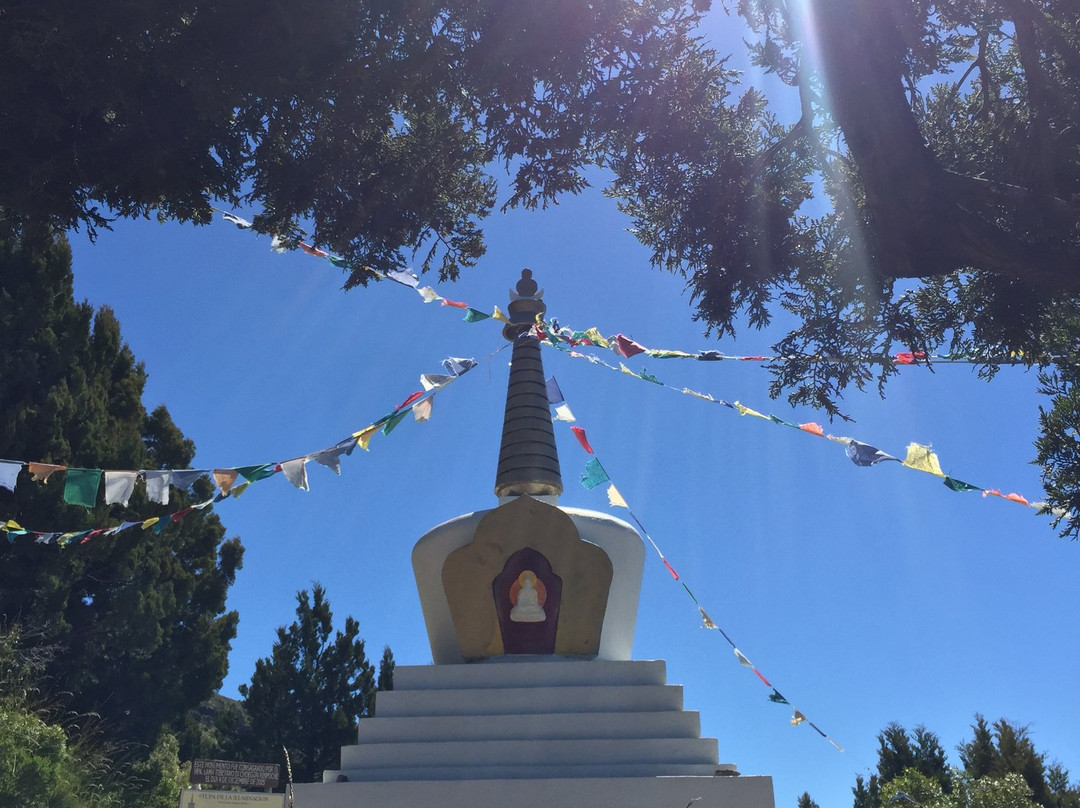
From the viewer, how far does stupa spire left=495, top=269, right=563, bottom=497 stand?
10211 millimetres

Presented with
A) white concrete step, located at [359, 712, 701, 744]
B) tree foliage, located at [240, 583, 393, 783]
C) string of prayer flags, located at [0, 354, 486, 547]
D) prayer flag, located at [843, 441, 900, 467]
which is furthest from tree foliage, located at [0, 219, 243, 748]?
prayer flag, located at [843, 441, 900, 467]

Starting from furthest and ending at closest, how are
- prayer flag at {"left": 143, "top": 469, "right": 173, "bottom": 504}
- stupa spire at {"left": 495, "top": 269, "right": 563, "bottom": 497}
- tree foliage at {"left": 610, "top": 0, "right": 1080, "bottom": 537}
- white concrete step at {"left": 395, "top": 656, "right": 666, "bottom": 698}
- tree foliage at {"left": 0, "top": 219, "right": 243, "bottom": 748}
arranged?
tree foliage at {"left": 0, "top": 219, "right": 243, "bottom": 748} < stupa spire at {"left": 495, "top": 269, "right": 563, "bottom": 497} < white concrete step at {"left": 395, "top": 656, "right": 666, "bottom": 698} < prayer flag at {"left": 143, "top": 469, "right": 173, "bottom": 504} < tree foliage at {"left": 610, "top": 0, "right": 1080, "bottom": 537}

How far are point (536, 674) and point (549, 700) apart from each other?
0.95 ft

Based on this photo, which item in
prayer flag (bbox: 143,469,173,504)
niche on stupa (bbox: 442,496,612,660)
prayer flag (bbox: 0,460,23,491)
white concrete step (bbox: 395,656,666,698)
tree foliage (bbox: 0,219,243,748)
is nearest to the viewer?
prayer flag (bbox: 0,460,23,491)

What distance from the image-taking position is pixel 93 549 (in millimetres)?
16000

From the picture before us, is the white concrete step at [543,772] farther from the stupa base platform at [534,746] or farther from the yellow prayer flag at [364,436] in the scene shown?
the yellow prayer flag at [364,436]

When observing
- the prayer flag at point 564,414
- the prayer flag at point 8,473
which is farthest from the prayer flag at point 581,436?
the prayer flag at point 8,473

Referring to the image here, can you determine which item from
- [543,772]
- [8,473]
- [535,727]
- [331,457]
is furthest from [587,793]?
[8,473]

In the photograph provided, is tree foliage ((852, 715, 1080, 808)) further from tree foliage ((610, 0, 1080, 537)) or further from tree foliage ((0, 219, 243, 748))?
tree foliage ((0, 219, 243, 748))

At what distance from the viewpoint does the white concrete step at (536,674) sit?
8562 mm

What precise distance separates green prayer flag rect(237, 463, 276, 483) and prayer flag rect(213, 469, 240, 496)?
6 cm

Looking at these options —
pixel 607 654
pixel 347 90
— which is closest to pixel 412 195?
pixel 347 90

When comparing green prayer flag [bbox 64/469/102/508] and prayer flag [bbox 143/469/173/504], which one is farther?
prayer flag [bbox 143/469/173/504]

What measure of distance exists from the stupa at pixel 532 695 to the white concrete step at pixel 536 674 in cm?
1
